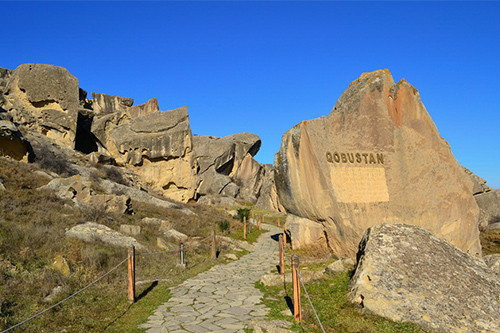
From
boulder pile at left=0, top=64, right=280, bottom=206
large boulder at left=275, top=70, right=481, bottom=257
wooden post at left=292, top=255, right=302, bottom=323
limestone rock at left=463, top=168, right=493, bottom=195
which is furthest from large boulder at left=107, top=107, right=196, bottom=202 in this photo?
wooden post at left=292, top=255, right=302, bottom=323

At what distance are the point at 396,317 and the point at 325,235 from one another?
5.89 m

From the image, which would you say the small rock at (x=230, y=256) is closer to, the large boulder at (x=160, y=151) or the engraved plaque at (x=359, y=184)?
the engraved plaque at (x=359, y=184)

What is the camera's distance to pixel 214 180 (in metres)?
44.4

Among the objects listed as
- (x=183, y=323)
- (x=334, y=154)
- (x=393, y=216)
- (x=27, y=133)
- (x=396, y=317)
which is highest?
(x=27, y=133)

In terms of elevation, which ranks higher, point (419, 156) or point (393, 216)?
point (419, 156)

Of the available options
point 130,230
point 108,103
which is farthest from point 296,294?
point 108,103

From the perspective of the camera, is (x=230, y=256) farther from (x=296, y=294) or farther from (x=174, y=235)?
(x=296, y=294)

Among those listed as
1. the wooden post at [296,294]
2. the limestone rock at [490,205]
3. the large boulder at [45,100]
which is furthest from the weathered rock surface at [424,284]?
the large boulder at [45,100]

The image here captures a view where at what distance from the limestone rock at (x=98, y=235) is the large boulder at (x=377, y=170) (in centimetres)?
568

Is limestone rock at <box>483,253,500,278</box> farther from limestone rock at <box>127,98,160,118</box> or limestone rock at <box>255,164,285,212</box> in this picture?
limestone rock at <box>127,98,160,118</box>

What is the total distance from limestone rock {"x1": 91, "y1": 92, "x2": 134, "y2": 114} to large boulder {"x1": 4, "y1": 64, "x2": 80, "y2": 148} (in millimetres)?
10534

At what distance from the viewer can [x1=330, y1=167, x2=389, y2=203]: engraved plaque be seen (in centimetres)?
1051

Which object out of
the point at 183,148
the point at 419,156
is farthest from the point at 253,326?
the point at 183,148

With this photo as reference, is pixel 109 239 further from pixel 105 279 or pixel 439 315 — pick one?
pixel 439 315
